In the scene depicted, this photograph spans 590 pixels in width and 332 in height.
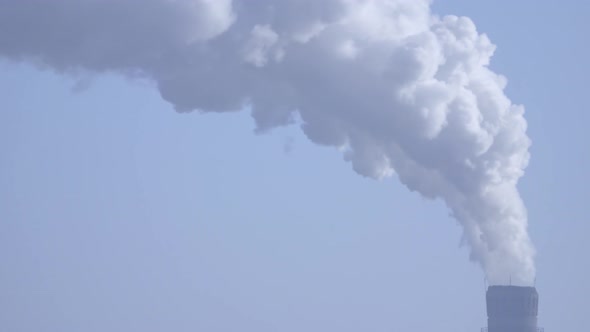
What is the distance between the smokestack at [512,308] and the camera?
326 feet

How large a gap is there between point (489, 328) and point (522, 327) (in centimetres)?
319

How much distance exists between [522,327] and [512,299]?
3466 mm

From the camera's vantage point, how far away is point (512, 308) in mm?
100938

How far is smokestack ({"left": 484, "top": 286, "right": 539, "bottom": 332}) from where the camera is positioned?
9931cm

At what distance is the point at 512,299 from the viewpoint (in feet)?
327

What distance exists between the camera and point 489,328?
340ft

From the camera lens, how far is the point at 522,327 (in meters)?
102

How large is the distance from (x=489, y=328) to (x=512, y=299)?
4.98 metres
